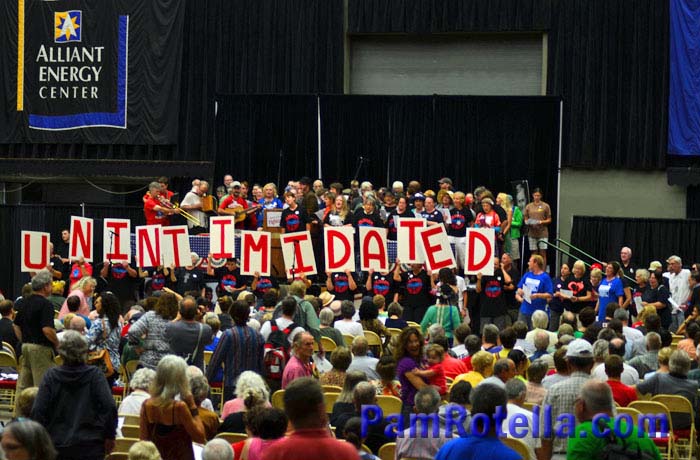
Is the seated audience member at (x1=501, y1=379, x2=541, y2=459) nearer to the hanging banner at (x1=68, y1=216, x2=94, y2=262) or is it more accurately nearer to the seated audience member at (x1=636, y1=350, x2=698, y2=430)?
the seated audience member at (x1=636, y1=350, x2=698, y2=430)

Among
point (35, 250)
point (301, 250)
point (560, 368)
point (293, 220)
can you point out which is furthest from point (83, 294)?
point (560, 368)

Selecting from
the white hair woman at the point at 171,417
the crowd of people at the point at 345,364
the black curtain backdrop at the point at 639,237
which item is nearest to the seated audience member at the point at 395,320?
the crowd of people at the point at 345,364

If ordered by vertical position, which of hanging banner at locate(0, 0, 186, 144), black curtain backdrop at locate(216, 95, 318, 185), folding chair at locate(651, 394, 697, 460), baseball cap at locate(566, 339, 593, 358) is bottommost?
folding chair at locate(651, 394, 697, 460)

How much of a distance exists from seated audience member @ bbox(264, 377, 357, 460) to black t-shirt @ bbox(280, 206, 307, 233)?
15180 millimetres

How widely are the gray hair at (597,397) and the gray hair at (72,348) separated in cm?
334

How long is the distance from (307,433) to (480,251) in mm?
13243

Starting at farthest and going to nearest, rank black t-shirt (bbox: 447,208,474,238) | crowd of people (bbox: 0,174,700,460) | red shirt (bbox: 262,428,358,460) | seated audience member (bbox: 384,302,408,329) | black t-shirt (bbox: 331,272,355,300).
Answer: black t-shirt (bbox: 447,208,474,238), black t-shirt (bbox: 331,272,355,300), seated audience member (bbox: 384,302,408,329), crowd of people (bbox: 0,174,700,460), red shirt (bbox: 262,428,358,460)

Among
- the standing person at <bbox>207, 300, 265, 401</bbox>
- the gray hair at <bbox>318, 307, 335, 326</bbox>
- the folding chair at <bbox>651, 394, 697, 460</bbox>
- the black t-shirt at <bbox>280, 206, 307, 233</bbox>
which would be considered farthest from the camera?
the black t-shirt at <bbox>280, 206, 307, 233</bbox>

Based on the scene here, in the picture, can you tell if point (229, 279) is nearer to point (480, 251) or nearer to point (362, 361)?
point (480, 251)

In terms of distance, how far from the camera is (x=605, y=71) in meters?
26.0

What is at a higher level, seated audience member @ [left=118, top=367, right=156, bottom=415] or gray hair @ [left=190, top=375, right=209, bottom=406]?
gray hair @ [left=190, top=375, right=209, bottom=406]

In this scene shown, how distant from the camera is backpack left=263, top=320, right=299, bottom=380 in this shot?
11312 mm

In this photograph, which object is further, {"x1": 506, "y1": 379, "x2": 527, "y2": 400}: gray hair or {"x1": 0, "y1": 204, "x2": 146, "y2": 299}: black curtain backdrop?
{"x1": 0, "y1": 204, "x2": 146, "y2": 299}: black curtain backdrop

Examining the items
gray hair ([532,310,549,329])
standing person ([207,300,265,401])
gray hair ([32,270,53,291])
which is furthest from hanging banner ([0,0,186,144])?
standing person ([207,300,265,401])
